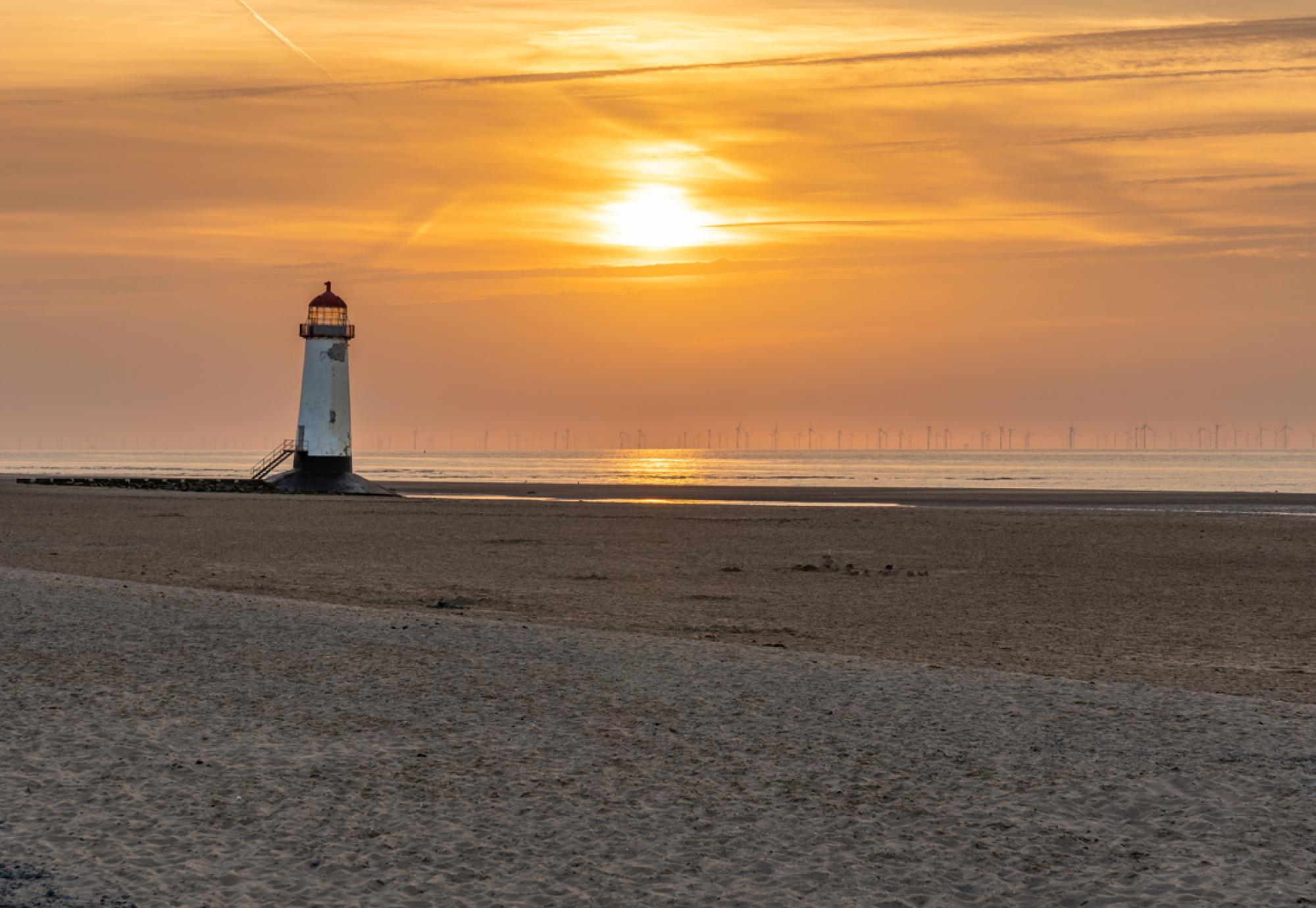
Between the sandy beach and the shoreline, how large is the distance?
44903mm

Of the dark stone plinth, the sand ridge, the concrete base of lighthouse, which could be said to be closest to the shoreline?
the dark stone plinth

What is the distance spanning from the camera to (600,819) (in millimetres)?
9000

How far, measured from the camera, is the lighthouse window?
2995 inches

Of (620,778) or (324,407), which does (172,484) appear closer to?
(324,407)

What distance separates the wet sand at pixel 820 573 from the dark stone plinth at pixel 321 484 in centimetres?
2197

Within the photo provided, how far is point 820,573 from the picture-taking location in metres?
28.8

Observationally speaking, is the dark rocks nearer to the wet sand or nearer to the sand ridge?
the wet sand

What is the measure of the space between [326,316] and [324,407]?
5203mm

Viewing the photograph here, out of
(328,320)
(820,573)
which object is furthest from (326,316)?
(820,573)

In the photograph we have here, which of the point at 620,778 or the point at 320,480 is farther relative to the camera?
the point at 320,480

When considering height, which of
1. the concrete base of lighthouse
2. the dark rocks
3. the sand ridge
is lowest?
the sand ridge

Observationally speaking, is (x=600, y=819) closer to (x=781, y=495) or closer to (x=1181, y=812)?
(x=1181, y=812)

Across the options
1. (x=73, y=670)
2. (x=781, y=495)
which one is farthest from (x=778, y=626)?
(x=781, y=495)

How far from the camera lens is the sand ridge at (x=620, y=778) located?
795cm
